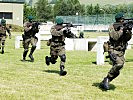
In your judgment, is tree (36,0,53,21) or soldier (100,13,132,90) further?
tree (36,0,53,21)

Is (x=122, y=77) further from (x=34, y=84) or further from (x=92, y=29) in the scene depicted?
(x=92, y=29)

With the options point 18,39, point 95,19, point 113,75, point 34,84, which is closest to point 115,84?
point 113,75

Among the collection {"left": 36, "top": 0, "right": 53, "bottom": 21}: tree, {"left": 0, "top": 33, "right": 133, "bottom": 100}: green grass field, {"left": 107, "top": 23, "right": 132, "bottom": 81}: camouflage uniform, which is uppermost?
{"left": 107, "top": 23, "right": 132, "bottom": 81}: camouflage uniform

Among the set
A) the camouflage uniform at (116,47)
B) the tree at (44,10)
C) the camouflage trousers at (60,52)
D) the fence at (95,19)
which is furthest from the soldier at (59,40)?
the tree at (44,10)

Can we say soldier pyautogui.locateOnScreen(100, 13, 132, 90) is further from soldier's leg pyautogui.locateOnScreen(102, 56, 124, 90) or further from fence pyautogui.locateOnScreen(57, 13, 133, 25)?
fence pyautogui.locateOnScreen(57, 13, 133, 25)

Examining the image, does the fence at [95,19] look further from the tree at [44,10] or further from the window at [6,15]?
the tree at [44,10]

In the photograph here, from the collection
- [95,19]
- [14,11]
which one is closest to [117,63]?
[95,19]

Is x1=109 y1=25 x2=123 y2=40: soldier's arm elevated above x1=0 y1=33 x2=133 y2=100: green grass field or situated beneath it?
elevated above

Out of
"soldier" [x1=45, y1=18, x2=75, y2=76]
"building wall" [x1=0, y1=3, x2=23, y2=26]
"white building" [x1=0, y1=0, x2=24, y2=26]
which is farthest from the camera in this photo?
"building wall" [x1=0, y1=3, x2=23, y2=26]

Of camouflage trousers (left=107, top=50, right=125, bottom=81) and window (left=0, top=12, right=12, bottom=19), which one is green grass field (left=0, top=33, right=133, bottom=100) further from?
window (left=0, top=12, right=12, bottom=19)

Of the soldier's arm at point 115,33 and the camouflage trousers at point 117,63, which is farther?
the camouflage trousers at point 117,63

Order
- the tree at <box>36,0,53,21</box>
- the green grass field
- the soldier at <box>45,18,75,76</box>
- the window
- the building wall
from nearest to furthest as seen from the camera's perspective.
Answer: the green grass field, the soldier at <box>45,18,75,76</box>, the window, the building wall, the tree at <box>36,0,53,21</box>

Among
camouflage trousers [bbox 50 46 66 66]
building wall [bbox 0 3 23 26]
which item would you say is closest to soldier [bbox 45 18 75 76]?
camouflage trousers [bbox 50 46 66 66]

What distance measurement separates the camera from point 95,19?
75688mm
